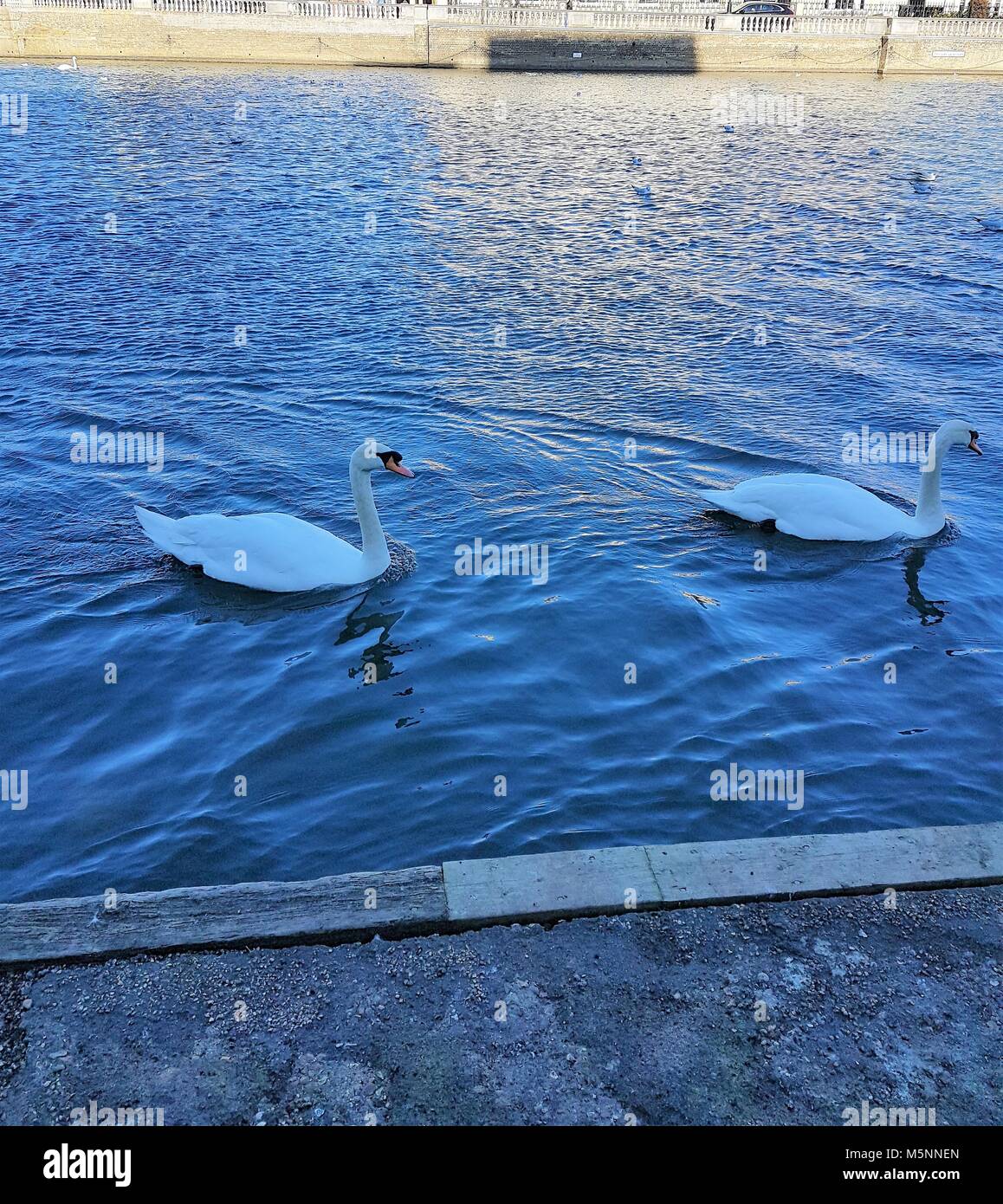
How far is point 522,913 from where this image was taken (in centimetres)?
521

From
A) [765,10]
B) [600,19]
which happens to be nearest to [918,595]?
[600,19]

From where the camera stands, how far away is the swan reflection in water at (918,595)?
9523mm

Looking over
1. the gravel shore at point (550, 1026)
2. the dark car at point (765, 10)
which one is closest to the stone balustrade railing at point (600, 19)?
the dark car at point (765, 10)

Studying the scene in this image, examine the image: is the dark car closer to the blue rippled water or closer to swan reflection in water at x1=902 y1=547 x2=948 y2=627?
the blue rippled water

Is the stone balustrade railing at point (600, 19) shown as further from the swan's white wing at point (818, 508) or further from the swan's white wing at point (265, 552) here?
the swan's white wing at point (265, 552)

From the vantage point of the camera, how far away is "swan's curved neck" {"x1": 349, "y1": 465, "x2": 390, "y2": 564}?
953 centimetres

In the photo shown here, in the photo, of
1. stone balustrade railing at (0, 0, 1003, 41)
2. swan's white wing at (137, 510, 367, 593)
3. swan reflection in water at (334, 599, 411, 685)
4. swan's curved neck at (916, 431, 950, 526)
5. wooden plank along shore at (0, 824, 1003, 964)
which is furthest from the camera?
stone balustrade railing at (0, 0, 1003, 41)

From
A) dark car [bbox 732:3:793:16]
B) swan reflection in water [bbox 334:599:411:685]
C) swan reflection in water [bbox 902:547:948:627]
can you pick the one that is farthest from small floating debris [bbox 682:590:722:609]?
dark car [bbox 732:3:793:16]

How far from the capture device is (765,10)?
5909cm

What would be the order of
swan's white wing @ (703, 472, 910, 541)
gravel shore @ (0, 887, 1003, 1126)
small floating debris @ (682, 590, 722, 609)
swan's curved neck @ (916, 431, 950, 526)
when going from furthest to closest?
swan's curved neck @ (916, 431, 950, 526)
swan's white wing @ (703, 472, 910, 541)
small floating debris @ (682, 590, 722, 609)
gravel shore @ (0, 887, 1003, 1126)

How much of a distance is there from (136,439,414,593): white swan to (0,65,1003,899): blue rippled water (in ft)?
0.81

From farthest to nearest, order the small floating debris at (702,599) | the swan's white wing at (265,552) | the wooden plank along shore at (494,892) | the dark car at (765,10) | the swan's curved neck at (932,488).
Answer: the dark car at (765,10)
the swan's curved neck at (932,488)
the small floating debris at (702,599)
the swan's white wing at (265,552)
the wooden plank along shore at (494,892)

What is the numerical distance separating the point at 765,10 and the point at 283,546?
198 ft

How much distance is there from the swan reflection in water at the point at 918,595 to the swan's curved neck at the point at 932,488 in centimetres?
35
